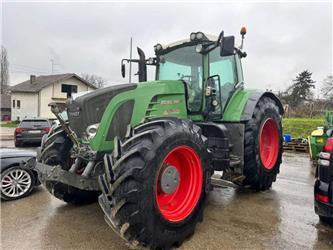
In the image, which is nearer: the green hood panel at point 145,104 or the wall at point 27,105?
the green hood panel at point 145,104

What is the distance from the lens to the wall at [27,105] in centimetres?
3052

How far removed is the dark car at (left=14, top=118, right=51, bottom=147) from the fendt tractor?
895 centimetres

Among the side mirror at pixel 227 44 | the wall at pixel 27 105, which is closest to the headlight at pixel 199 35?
the side mirror at pixel 227 44

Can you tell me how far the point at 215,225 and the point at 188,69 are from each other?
8.10 ft

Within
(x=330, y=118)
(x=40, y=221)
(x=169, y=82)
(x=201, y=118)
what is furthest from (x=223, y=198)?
(x=330, y=118)

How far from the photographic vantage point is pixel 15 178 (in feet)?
15.4

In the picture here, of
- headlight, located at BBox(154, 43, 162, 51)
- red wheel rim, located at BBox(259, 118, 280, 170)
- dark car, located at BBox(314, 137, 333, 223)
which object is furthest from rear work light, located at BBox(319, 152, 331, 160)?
headlight, located at BBox(154, 43, 162, 51)

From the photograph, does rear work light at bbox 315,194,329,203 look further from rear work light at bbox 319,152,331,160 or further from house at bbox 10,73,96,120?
house at bbox 10,73,96,120

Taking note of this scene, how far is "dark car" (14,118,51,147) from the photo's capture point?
39.1 feet

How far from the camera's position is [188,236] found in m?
3.12

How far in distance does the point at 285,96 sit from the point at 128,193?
132 ft

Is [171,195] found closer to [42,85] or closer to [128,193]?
[128,193]

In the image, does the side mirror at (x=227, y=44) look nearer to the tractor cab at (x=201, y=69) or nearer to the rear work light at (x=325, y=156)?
the tractor cab at (x=201, y=69)

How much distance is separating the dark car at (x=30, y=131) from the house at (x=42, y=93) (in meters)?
18.2
